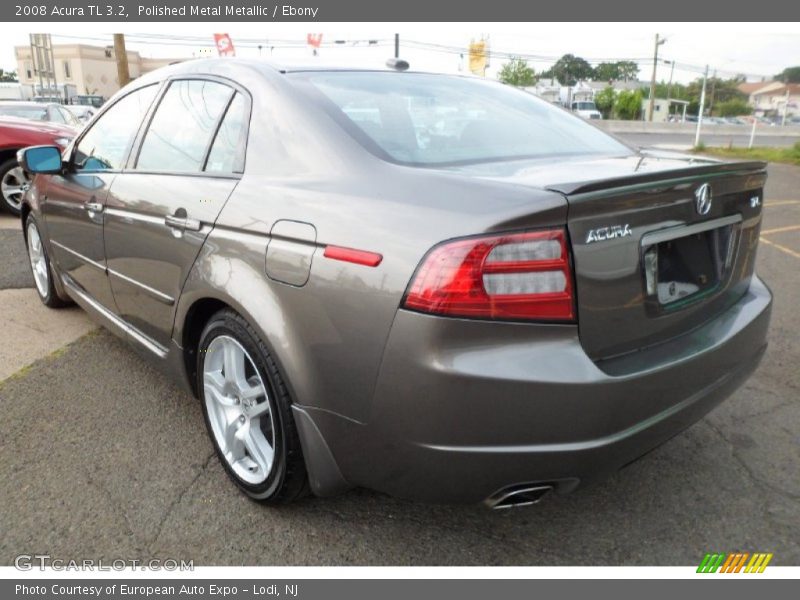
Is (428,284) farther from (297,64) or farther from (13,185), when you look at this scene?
(13,185)

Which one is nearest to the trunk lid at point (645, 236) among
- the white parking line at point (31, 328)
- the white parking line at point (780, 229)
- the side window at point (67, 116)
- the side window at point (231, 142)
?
the side window at point (231, 142)

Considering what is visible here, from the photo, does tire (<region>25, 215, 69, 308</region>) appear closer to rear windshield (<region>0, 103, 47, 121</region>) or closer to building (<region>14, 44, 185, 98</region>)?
rear windshield (<region>0, 103, 47, 121</region>)

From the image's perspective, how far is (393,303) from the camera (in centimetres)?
175

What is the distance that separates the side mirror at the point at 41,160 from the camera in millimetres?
3611

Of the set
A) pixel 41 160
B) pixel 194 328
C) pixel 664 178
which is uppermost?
pixel 664 178

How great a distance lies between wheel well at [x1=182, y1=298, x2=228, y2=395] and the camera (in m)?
2.51

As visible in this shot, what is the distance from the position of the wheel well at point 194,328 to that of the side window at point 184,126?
561 mm

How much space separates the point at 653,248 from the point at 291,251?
3.59ft

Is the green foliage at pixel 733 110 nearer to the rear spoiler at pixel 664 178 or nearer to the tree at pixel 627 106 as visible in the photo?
the tree at pixel 627 106

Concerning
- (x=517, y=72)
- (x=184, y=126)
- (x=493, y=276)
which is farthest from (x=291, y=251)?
(x=517, y=72)

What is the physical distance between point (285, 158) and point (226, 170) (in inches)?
13.1

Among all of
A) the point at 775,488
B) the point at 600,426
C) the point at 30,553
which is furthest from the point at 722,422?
the point at 30,553

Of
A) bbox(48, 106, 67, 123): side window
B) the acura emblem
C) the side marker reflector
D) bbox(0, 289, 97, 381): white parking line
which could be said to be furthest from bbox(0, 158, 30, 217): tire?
the acura emblem

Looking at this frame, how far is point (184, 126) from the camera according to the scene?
2846 mm
